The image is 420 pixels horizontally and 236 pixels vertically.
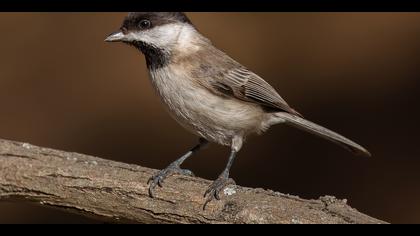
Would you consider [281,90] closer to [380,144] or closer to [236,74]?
[380,144]

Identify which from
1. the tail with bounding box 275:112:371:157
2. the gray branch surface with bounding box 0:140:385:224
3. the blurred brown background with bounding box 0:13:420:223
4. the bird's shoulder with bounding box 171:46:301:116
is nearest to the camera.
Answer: the gray branch surface with bounding box 0:140:385:224

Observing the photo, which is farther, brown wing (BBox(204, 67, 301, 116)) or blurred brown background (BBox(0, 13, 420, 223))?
blurred brown background (BBox(0, 13, 420, 223))

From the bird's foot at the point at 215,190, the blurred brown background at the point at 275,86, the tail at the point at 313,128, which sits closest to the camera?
the bird's foot at the point at 215,190

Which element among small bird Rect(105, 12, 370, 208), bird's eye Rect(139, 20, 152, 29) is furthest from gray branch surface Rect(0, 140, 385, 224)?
bird's eye Rect(139, 20, 152, 29)

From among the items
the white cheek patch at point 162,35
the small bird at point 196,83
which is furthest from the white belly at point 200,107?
the white cheek patch at point 162,35

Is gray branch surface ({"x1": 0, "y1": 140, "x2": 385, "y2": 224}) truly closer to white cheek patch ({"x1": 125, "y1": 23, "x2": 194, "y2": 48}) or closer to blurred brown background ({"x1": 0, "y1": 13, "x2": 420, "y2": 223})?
white cheek patch ({"x1": 125, "y1": 23, "x2": 194, "y2": 48})

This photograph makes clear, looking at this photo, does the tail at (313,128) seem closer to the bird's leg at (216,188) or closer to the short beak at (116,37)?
the bird's leg at (216,188)

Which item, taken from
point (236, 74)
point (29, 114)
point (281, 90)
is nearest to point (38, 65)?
A: point (29, 114)
